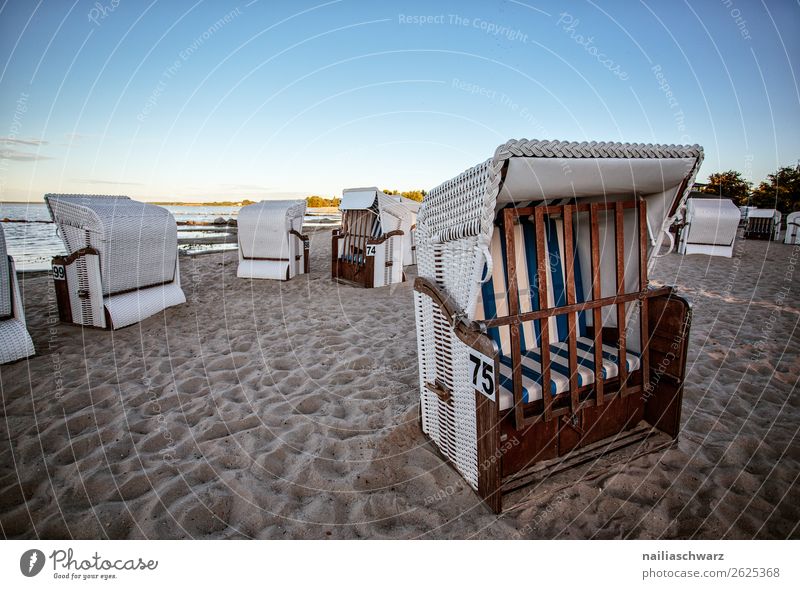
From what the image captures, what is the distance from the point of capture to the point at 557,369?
257 centimetres

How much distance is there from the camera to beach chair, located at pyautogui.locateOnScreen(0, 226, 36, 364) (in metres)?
4.07

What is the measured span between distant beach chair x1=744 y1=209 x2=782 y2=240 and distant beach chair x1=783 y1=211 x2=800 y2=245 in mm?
2145

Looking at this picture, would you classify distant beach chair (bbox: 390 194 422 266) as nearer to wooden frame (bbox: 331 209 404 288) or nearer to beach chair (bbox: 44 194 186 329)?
wooden frame (bbox: 331 209 404 288)

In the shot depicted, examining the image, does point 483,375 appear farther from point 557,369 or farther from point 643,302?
point 643,302

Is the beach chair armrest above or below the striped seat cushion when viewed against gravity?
above

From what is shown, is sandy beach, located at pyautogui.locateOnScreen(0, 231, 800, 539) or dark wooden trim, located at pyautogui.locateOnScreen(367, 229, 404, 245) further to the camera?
dark wooden trim, located at pyautogui.locateOnScreen(367, 229, 404, 245)

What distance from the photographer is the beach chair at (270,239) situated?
8586mm

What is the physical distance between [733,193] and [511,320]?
3976cm

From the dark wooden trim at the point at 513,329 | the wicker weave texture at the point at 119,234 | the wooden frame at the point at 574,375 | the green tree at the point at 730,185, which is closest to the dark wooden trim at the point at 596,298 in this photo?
the wooden frame at the point at 574,375

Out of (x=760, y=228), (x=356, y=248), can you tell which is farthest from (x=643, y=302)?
(x=760, y=228)

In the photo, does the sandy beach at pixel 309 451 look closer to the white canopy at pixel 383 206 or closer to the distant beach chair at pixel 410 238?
the white canopy at pixel 383 206

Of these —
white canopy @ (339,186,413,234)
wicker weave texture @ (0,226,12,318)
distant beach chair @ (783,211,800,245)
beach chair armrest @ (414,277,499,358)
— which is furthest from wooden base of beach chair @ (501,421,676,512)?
distant beach chair @ (783,211,800,245)

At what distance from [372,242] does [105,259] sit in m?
4.85
